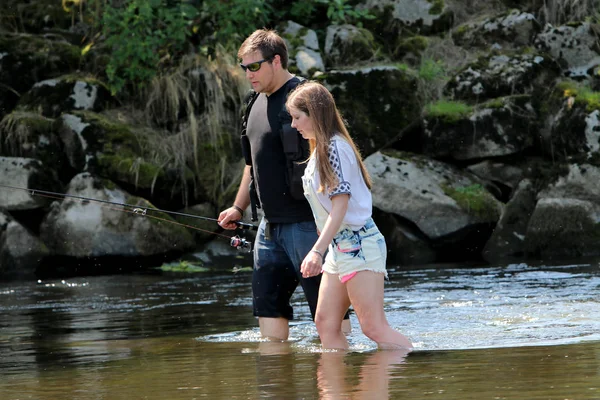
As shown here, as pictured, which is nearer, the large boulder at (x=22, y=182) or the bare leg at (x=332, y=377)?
the bare leg at (x=332, y=377)

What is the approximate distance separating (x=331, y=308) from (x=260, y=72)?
1.42 m

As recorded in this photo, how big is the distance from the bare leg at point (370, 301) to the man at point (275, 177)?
524 mm

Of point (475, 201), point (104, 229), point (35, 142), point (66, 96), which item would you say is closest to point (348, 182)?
point (475, 201)

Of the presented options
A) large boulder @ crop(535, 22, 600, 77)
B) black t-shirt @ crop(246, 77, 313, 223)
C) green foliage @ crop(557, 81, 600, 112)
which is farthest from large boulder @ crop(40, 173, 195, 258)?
black t-shirt @ crop(246, 77, 313, 223)

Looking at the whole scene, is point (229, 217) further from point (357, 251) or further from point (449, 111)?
point (449, 111)

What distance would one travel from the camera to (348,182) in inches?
216

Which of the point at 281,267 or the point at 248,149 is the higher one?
the point at 248,149

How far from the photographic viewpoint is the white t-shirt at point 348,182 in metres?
5.50

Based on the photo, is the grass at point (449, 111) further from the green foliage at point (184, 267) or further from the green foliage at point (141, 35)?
the green foliage at point (184, 267)

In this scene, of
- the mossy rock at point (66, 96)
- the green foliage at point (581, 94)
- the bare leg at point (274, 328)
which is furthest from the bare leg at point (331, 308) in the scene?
the mossy rock at point (66, 96)

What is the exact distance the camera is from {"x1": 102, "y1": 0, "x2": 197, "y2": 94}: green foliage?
567 inches

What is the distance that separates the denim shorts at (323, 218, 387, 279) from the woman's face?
0.53 m

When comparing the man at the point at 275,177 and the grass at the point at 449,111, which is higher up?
the grass at the point at 449,111

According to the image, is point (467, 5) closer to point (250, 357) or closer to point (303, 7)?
point (303, 7)
